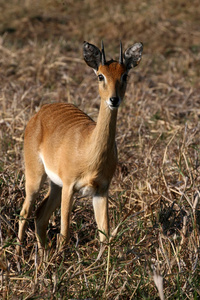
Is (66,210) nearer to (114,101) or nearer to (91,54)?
(114,101)

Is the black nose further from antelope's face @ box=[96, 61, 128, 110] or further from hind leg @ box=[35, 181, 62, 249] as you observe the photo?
hind leg @ box=[35, 181, 62, 249]

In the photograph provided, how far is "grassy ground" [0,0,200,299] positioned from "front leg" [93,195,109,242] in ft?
0.59

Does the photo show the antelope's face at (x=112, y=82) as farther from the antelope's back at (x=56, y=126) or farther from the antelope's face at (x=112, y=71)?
the antelope's back at (x=56, y=126)

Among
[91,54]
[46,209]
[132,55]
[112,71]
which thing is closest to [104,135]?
[112,71]

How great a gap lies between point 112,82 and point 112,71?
0.14 meters

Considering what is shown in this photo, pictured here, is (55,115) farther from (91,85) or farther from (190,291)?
(91,85)

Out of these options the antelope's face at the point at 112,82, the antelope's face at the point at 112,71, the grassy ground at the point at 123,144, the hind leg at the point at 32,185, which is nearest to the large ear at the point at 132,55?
the antelope's face at the point at 112,71

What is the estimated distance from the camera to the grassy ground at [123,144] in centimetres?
461

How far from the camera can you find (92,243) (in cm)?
584

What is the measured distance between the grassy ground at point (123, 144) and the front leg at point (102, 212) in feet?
0.59

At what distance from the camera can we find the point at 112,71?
5105mm

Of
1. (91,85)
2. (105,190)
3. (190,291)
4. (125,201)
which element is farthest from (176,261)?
(91,85)

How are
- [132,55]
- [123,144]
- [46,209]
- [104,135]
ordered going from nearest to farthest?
[104,135]
[132,55]
[46,209]
[123,144]

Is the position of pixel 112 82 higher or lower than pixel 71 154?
higher
